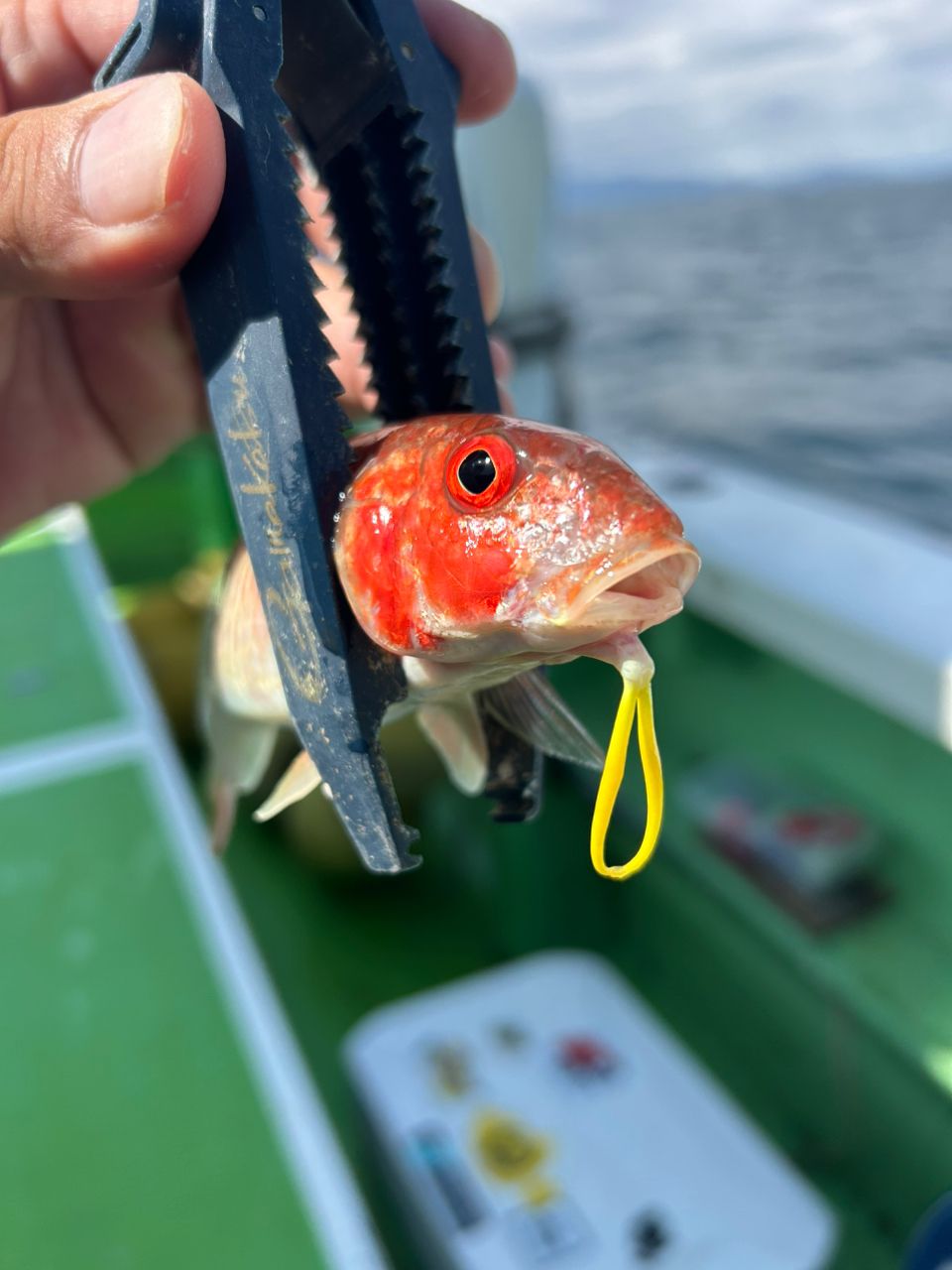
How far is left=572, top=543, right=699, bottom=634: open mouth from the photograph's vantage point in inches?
23.2

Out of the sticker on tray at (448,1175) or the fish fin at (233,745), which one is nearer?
the fish fin at (233,745)

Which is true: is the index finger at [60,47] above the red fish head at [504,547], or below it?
above

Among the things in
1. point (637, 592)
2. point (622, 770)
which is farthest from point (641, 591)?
point (622, 770)

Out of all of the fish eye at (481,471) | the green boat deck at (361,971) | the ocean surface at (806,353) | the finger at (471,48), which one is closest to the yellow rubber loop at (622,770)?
the fish eye at (481,471)

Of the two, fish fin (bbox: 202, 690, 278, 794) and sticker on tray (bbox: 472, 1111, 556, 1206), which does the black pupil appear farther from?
sticker on tray (bbox: 472, 1111, 556, 1206)

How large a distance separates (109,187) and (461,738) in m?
0.50

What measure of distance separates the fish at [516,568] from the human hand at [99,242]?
0.75 ft

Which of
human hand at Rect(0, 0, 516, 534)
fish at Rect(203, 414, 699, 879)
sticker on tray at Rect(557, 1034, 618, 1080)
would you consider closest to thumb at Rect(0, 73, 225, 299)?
human hand at Rect(0, 0, 516, 534)

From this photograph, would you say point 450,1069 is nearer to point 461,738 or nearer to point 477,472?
point 461,738

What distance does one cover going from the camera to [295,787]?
866mm

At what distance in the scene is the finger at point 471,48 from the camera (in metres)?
1.00

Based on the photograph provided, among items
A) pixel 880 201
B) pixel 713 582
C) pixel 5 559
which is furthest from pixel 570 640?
pixel 880 201

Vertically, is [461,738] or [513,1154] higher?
[461,738]

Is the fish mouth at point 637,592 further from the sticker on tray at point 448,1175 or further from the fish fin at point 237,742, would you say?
the sticker on tray at point 448,1175
